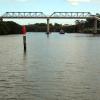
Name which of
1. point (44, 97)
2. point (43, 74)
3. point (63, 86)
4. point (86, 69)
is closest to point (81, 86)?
point (63, 86)

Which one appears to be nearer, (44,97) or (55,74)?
(44,97)

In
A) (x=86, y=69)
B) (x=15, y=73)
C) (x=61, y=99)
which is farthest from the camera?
(x=86, y=69)

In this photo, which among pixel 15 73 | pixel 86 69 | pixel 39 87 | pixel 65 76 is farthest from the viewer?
pixel 86 69

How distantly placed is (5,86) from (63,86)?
3.63 m

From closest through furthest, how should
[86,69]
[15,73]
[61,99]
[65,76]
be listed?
[61,99]
[65,76]
[15,73]
[86,69]

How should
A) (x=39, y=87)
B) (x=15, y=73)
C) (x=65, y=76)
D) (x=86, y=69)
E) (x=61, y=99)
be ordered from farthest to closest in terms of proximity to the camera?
(x=86, y=69) < (x=15, y=73) < (x=65, y=76) < (x=39, y=87) < (x=61, y=99)

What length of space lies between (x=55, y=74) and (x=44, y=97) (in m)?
9.47

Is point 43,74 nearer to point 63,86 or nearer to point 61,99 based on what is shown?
point 63,86

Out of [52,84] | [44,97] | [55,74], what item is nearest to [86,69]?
[55,74]

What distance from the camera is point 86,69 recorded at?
3644 centimetres

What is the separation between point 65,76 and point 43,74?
199 cm

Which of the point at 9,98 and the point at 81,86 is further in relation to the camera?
the point at 81,86

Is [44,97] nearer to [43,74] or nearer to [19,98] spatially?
[19,98]

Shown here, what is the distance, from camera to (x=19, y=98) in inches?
891
